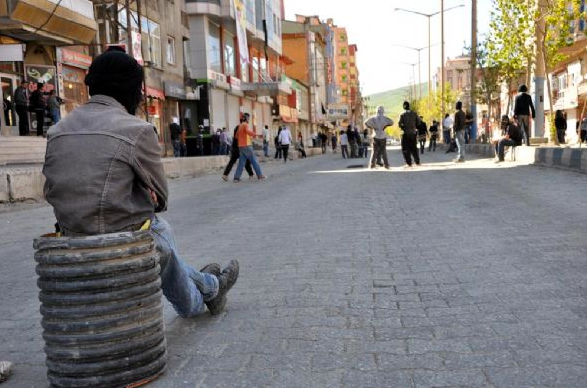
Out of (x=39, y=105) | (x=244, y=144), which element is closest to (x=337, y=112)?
(x=39, y=105)

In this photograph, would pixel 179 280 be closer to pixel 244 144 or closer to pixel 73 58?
pixel 244 144

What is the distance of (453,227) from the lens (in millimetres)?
6527

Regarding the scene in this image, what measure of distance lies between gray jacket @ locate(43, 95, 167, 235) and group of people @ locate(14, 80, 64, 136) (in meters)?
17.0

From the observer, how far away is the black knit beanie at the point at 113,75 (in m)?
2.84

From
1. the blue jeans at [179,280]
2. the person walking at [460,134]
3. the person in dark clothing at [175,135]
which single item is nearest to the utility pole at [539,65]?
the person walking at [460,134]

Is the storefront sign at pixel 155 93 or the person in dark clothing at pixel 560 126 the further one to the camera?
the storefront sign at pixel 155 93

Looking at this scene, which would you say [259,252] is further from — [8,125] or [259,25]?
[259,25]

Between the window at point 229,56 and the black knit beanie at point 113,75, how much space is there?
35995 mm

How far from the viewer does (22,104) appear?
1853 centimetres

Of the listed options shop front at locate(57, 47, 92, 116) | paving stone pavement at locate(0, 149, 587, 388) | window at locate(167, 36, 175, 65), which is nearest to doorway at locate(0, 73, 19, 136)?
shop front at locate(57, 47, 92, 116)

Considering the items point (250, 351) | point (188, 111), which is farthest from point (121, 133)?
point (188, 111)

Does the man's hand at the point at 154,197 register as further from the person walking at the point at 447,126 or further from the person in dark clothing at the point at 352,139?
the person walking at the point at 447,126

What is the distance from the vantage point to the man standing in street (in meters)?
18.4

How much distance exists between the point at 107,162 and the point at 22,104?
17.9 m
